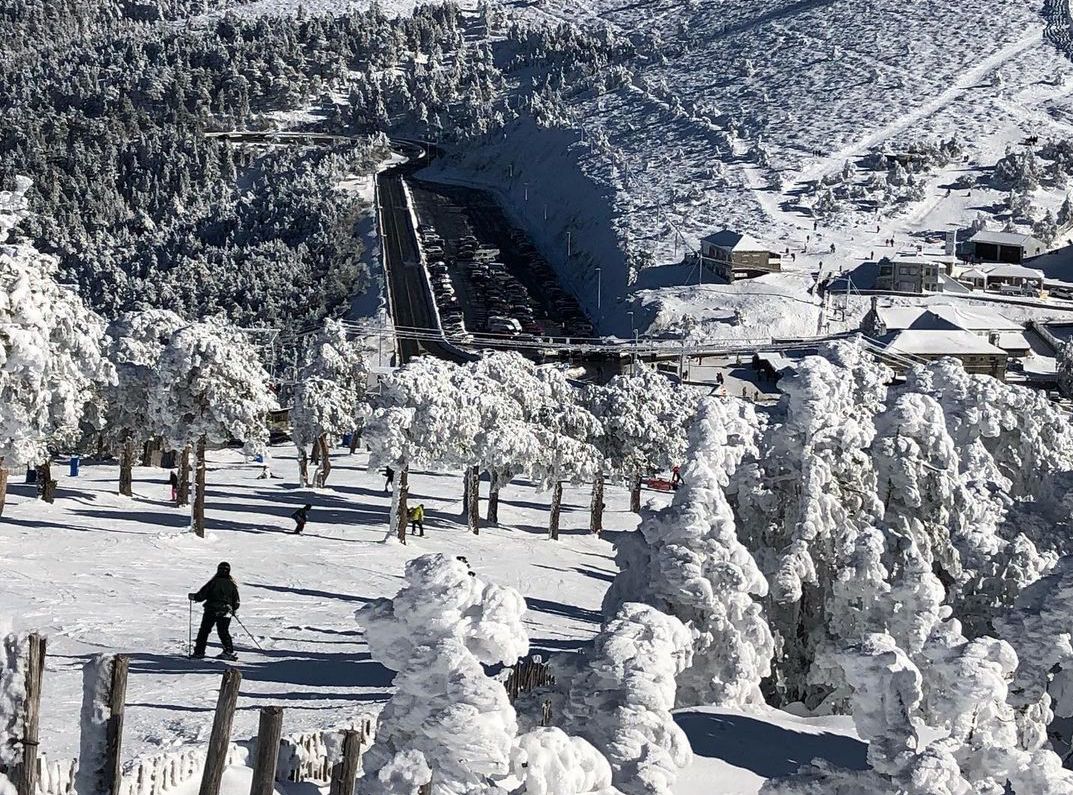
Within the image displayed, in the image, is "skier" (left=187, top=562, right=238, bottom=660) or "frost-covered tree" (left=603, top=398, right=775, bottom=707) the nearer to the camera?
"skier" (left=187, top=562, right=238, bottom=660)

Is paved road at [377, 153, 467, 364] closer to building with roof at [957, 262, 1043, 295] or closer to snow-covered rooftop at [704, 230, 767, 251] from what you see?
snow-covered rooftop at [704, 230, 767, 251]

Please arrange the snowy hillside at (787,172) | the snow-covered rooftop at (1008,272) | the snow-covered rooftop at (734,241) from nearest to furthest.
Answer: the snow-covered rooftop at (734,241)
the snow-covered rooftop at (1008,272)
the snowy hillside at (787,172)

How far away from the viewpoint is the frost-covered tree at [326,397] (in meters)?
61.2

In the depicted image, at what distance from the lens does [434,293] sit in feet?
472

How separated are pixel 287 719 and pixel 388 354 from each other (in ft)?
323

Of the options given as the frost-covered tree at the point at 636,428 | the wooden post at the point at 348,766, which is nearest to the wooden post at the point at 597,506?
the frost-covered tree at the point at 636,428

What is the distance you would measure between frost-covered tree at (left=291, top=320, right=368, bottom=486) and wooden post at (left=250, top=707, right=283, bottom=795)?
39.2 metres

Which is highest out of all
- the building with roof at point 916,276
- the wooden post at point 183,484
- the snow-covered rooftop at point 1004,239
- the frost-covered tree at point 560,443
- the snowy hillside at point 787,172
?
the snowy hillside at point 787,172

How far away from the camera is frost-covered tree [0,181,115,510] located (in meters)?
33.4

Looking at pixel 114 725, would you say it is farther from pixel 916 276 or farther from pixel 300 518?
pixel 916 276

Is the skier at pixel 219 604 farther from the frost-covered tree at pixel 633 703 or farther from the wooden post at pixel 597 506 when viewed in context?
the wooden post at pixel 597 506

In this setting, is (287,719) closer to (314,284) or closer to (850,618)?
(850,618)

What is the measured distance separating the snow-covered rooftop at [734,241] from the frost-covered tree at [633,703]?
380ft

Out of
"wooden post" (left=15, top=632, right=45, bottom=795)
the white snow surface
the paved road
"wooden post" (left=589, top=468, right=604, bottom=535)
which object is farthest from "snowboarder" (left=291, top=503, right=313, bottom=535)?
the paved road
